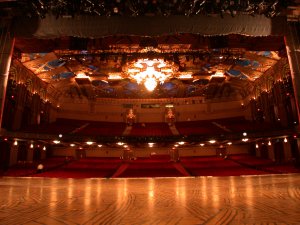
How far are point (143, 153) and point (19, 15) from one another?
15.9m

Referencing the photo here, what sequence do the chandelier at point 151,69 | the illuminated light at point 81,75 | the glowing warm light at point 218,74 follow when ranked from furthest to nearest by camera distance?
the illuminated light at point 81,75 → the glowing warm light at point 218,74 → the chandelier at point 151,69

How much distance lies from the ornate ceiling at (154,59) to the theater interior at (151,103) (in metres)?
0.08

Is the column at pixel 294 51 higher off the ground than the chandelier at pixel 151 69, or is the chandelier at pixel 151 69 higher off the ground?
the chandelier at pixel 151 69

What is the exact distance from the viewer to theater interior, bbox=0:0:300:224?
4113 mm

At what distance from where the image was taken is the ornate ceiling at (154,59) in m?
9.89

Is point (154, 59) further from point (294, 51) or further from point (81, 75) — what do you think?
point (81, 75)

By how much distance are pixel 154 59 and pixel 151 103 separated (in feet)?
38.2

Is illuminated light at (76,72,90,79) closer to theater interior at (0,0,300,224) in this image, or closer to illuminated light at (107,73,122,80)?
theater interior at (0,0,300,224)

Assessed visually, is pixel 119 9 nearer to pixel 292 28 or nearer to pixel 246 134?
pixel 292 28

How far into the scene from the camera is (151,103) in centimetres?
2398

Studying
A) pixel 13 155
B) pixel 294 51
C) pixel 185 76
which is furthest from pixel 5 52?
pixel 185 76

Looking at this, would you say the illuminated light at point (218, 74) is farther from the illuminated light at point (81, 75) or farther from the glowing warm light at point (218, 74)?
the illuminated light at point (81, 75)

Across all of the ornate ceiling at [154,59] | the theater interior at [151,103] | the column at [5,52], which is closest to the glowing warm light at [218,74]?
the ornate ceiling at [154,59]

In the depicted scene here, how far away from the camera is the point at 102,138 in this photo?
1436 centimetres
